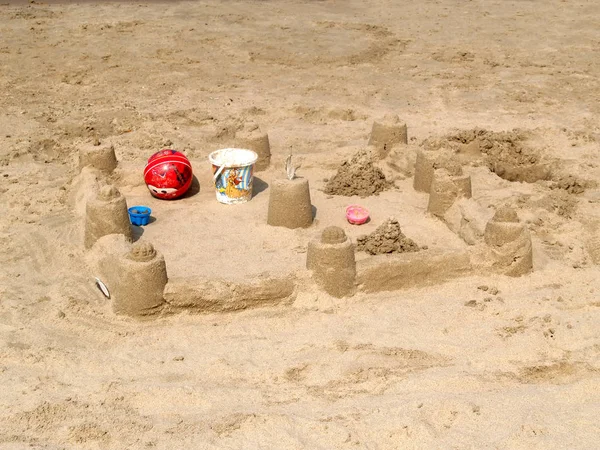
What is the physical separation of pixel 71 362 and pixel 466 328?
2.60 m

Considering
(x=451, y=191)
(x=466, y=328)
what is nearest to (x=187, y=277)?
(x=466, y=328)

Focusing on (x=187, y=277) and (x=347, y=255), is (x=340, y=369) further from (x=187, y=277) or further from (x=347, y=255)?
(x=187, y=277)

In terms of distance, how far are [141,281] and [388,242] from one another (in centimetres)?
199

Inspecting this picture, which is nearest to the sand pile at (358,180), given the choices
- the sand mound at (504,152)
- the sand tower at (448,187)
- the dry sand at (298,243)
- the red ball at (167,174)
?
the dry sand at (298,243)

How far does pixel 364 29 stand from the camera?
14172 mm

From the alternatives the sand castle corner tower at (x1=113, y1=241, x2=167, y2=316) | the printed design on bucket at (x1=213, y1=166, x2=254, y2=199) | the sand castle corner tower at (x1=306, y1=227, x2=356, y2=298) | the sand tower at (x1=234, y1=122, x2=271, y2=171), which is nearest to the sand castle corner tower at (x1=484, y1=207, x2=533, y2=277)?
the sand castle corner tower at (x1=306, y1=227, x2=356, y2=298)

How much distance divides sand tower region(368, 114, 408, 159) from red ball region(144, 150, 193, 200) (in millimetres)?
1984

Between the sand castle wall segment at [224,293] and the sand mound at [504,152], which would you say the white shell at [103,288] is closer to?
the sand castle wall segment at [224,293]

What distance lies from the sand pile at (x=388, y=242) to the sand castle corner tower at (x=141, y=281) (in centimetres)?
172

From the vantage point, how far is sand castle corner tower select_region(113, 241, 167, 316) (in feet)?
18.9

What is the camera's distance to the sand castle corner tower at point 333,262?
19.6 feet

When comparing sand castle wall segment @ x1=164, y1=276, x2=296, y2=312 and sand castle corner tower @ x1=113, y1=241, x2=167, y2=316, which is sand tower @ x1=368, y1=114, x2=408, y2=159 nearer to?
sand castle wall segment @ x1=164, y1=276, x2=296, y2=312

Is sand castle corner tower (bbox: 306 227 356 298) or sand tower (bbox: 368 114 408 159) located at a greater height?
sand castle corner tower (bbox: 306 227 356 298)

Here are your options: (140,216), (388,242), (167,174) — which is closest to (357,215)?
(388,242)
